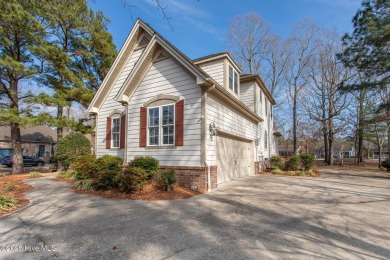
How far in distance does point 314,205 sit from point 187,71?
21.0ft

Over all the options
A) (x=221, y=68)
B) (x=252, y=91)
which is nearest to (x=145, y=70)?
(x=221, y=68)

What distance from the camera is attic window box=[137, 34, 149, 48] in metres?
11.4

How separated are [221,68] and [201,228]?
30.4 ft

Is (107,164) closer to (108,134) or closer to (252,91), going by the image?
(108,134)

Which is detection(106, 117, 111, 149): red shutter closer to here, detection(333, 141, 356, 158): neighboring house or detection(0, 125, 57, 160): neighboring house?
detection(0, 125, 57, 160): neighboring house

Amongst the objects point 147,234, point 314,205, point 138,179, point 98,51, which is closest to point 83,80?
point 98,51

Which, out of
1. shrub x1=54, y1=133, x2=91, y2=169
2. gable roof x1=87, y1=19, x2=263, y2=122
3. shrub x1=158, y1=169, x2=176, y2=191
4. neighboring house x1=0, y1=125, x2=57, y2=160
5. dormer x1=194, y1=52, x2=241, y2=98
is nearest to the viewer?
shrub x1=158, y1=169, x2=176, y2=191

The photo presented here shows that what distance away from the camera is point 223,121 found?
32.1 feet

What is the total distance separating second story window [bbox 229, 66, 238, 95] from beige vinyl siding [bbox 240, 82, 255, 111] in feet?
9.85

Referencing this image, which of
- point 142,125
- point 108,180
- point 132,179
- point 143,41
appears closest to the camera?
point 132,179

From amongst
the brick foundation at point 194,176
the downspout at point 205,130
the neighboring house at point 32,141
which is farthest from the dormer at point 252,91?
the neighboring house at point 32,141

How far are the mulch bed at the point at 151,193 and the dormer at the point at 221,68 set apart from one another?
20.4ft

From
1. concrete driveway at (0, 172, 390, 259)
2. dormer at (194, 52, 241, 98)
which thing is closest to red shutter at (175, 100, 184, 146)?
concrete driveway at (0, 172, 390, 259)

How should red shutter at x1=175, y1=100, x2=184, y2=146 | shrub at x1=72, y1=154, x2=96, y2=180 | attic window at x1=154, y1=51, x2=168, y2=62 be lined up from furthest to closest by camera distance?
1. attic window at x1=154, y1=51, x2=168, y2=62
2. shrub at x1=72, y1=154, x2=96, y2=180
3. red shutter at x1=175, y1=100, x2=184, y2=146
